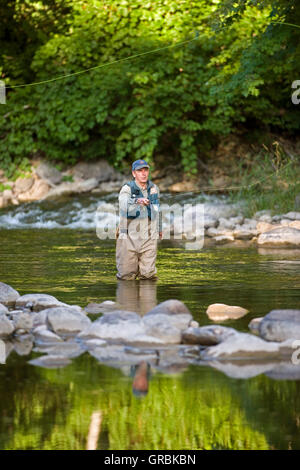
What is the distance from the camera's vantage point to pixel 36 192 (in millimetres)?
18641

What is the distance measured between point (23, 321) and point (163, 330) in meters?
1.04

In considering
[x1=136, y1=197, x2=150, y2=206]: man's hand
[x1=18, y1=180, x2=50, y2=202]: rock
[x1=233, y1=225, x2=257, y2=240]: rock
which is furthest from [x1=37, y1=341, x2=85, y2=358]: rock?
[x1=18, y1=180, x2=50, y2=202]: rock

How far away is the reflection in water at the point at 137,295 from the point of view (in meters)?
6.93

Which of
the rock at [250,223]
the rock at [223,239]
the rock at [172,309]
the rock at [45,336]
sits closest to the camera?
the rock at [45,336]

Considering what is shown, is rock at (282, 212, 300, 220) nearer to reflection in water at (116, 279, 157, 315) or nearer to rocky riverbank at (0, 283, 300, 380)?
reflection in water at (116, 279, 157, 315)

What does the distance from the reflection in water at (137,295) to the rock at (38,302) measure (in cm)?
56

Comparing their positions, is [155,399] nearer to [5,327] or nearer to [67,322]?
[67,322]

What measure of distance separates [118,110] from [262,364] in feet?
43.5

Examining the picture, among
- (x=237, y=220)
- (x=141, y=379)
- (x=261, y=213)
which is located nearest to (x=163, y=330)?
(x=141, y=379)

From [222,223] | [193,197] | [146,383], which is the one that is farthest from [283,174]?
[146,383]

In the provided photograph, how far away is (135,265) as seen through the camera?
8.50 meters

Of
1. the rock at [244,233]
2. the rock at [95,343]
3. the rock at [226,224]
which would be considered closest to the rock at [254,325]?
the rock at [95,343]

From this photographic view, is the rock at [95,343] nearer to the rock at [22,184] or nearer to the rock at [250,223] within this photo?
the rock at [250,223]

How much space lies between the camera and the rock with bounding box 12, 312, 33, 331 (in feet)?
20.0
